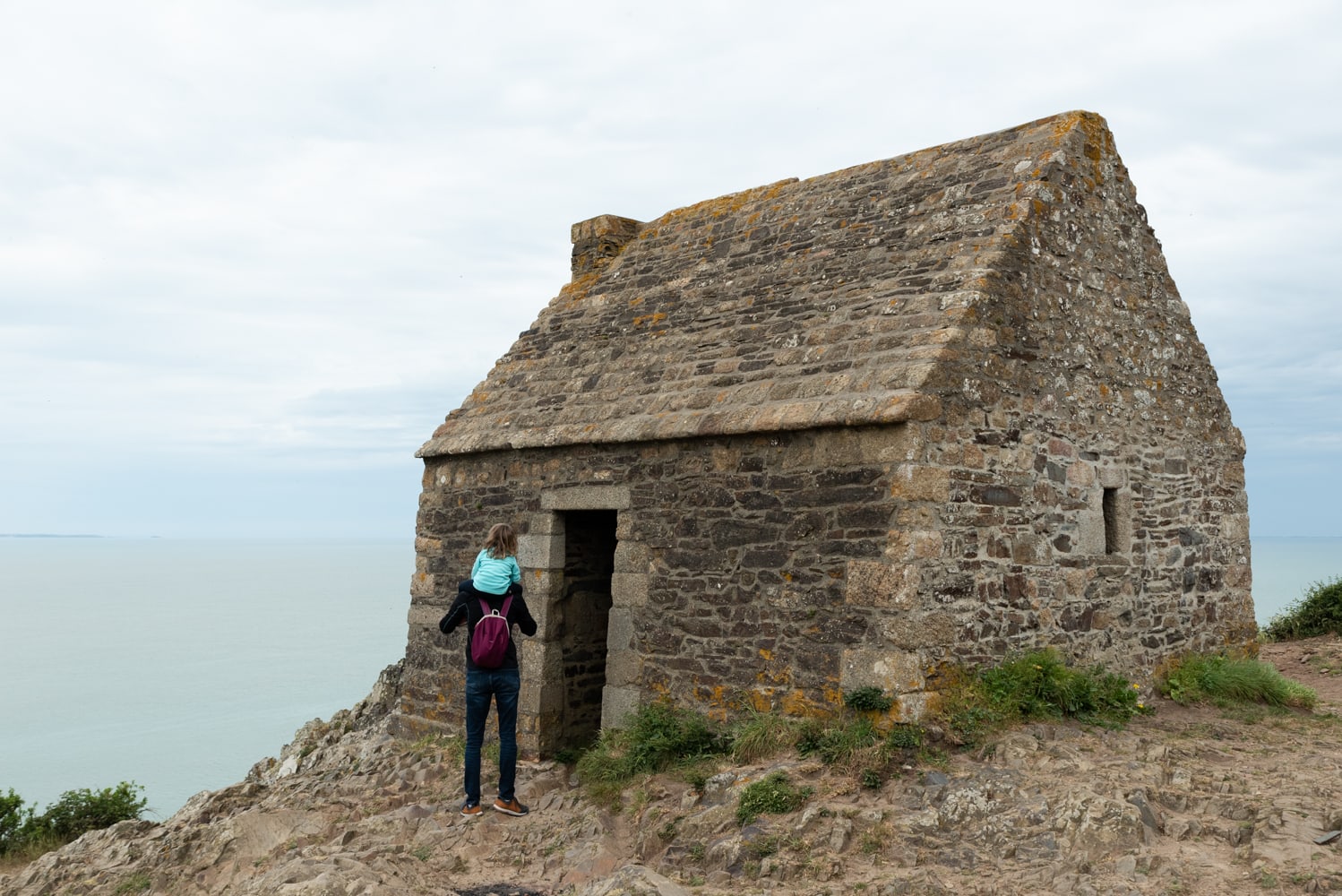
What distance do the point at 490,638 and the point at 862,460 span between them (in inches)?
123

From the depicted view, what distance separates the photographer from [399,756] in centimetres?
1068

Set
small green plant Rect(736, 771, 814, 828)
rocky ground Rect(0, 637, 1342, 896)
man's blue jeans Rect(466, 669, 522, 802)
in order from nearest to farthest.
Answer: rocky ground Rect(0, 637, 1342, 896) → small green plant Rect(736, 771, 814, 828) → man's blue jeans Rect(466, 669, 522, 802)

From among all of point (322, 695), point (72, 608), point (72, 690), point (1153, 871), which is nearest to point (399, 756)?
point (1153, 871)

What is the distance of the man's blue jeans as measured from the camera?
27.5 ft

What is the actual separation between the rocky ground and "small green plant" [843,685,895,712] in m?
0.57

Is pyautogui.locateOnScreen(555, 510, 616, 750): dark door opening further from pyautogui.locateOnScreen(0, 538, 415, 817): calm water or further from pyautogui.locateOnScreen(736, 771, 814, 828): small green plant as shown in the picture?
pyautogui.locateOnScreen(0, 538, 415, 817): calm water

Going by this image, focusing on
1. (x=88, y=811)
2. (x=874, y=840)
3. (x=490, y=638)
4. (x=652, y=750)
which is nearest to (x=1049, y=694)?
(x=874, y=840)

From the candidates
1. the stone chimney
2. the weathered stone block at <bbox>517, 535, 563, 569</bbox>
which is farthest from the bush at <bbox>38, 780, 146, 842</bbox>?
the stone chimney

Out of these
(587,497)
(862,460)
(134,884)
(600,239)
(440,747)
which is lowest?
(134,884)

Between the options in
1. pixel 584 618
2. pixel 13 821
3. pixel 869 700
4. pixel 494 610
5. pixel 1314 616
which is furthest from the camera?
pixel 1314 616

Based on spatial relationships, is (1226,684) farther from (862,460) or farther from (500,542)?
(500,542)

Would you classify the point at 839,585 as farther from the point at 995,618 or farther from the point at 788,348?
the point at 788,348

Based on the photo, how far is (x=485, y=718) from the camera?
Answer: 8.54 m

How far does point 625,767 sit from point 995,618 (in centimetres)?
312
